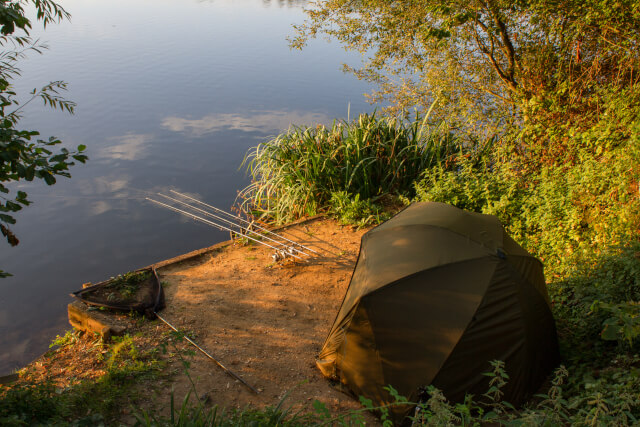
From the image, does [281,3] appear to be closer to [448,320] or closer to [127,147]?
[127,147]

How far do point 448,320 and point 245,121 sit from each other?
12083 millimetres

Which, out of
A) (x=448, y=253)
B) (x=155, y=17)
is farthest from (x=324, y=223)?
(x=155, y=17)

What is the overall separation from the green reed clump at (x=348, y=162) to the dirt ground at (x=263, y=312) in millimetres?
789

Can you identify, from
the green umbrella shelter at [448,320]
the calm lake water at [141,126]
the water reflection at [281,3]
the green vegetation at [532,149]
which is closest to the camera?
the green umbrella shelter at [448,320]

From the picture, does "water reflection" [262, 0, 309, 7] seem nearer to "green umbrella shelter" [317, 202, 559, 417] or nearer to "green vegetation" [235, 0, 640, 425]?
"green vegetation" [235, 0, 640, 425]

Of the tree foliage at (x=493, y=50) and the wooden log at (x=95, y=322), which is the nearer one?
the wooden log at (x=95, y=322)

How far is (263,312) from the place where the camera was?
5.34 metres

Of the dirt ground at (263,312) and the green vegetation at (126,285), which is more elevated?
the green vegetation at (126,285)

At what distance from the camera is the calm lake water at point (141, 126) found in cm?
812

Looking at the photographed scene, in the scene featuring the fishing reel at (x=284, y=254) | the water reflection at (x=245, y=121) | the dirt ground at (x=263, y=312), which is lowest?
the dirt ground at (x=263, y=312)

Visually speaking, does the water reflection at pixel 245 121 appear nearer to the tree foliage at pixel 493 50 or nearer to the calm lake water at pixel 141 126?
the calm lake water at pixel 141 126

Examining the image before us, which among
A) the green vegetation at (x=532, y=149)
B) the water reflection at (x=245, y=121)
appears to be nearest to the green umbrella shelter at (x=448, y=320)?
the green vegetation at (x=532, y=149)

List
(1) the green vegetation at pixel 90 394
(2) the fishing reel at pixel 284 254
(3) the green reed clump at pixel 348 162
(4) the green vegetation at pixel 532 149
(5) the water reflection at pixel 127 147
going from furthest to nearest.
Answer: (5) the water reflection at pixel 127 147 < (3) the green reed clump at pixel 348 162 < (2) the fishing reel at pixel 284 254 < (4) the green vegetation at pixel 532 149 < (1) the green vegetation at pixel 90 394

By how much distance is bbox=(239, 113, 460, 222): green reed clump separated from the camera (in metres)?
7.99
